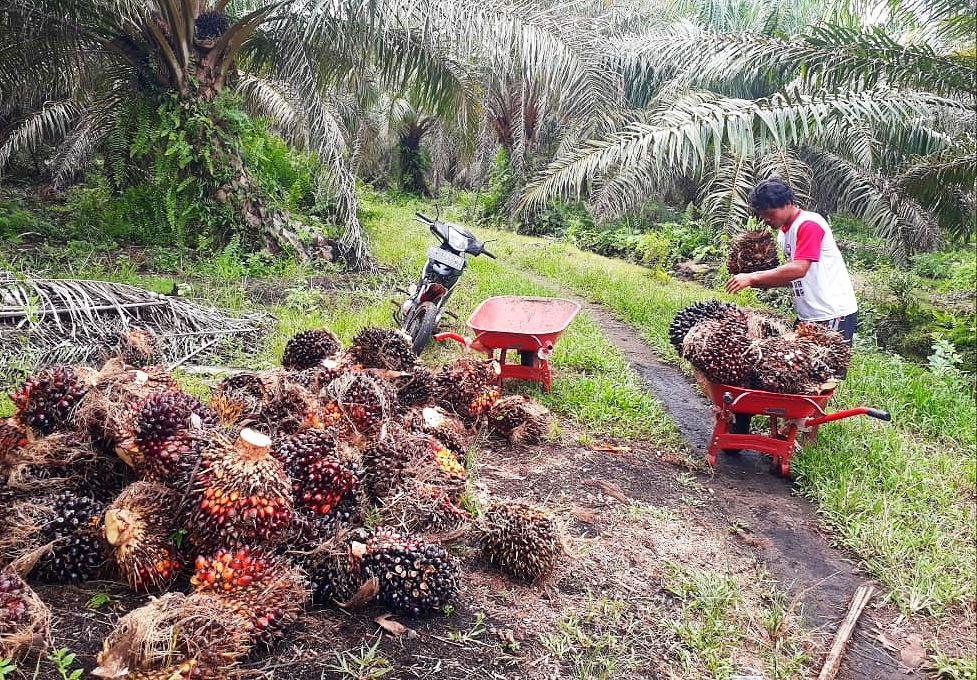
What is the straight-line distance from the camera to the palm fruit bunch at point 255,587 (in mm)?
2211

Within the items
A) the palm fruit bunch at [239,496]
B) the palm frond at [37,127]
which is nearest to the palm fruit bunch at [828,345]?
the palm fruit bunch at [239,496]

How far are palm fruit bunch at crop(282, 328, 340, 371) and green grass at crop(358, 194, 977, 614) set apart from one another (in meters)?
1.73

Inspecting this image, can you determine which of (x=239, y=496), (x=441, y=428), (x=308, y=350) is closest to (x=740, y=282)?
(x=441, y=428)

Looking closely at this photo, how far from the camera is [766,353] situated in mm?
3775

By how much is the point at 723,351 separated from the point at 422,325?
2.54 metres

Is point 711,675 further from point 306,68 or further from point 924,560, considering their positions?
point 306,68

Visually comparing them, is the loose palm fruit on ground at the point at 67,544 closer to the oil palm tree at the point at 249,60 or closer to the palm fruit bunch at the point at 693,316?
the palm fruit bunch at the point at 693,316

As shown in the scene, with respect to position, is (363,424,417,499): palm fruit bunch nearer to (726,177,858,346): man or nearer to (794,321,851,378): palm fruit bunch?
(794,321,851,378): palm fruit bunch

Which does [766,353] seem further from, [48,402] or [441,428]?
[48,402]

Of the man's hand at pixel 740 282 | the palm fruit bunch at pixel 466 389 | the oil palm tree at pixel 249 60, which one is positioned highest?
the oil palm tree at pixel 249 60

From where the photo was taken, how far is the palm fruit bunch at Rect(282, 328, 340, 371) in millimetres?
4191

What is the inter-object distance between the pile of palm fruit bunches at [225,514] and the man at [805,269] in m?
2.28

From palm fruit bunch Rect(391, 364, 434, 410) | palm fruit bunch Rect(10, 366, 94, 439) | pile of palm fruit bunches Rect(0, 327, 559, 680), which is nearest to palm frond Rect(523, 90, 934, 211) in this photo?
palm fruit bunch Rect(391, 364, 434, 410)

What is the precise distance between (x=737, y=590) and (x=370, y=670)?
1.63m
